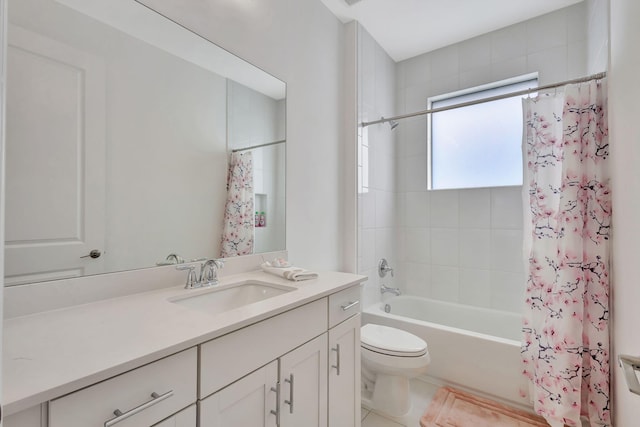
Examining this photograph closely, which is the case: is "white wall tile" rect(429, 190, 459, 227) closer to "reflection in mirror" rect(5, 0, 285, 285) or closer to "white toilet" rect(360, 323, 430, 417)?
"white toilet" rect(360, 323, 430, 417)

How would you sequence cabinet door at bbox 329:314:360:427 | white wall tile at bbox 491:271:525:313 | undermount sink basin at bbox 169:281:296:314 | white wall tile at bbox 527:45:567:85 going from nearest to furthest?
undermount sink basin at bbox 169:281:296:314 < cabinet door at bbox 329:314:360:427 < white wall tile at bbox 527:45:567:85 < white wall tile at bbox 491:271:525:313

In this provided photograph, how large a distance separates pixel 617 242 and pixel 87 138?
88.1 inches

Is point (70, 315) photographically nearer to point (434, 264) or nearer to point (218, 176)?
point (218, 176)

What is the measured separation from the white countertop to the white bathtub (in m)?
1.37

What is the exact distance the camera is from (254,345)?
2.97ft

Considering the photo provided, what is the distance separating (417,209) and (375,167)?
63 centimetres

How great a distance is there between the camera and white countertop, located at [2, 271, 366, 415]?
1.75ft

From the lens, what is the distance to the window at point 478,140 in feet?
8.03

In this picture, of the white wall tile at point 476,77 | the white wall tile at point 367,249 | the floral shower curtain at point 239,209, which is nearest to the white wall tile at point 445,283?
the white wall tile at point 367,249

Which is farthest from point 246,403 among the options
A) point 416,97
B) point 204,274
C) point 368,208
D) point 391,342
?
point 416,97

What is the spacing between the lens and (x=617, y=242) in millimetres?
1382

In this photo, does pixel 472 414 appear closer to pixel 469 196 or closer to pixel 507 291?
pixel 507 291

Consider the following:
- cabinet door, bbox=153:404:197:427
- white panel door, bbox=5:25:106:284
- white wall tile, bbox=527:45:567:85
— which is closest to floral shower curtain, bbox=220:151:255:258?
white panel door, bbox=5:25:106:284

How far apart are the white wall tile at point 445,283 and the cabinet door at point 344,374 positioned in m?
1.55
